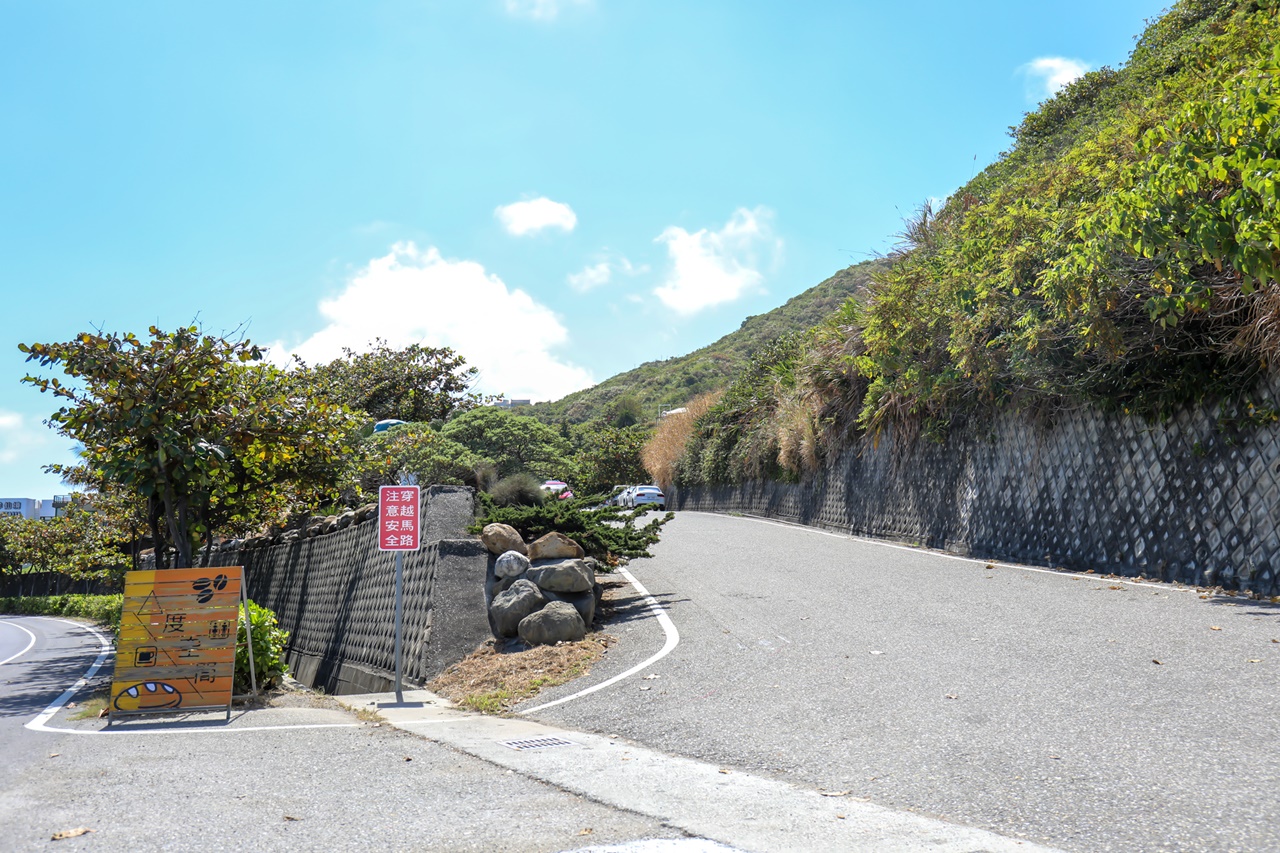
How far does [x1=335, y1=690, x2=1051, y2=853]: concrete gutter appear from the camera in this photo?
4.26 m

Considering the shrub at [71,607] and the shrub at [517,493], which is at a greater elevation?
the shrub at [517,493]

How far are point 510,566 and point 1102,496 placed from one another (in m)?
9.07

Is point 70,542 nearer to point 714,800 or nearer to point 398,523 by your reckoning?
point 398,523

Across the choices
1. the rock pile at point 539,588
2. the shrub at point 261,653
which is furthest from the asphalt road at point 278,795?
the rock pile at point 539,588

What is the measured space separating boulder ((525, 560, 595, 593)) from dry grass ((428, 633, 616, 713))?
0.77 m

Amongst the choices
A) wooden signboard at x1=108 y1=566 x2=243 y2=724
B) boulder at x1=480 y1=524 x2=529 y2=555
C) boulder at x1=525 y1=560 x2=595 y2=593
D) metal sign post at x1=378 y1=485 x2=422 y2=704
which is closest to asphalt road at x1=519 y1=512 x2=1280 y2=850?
boulder at x1=525 y1=560 x2=595 y2=593

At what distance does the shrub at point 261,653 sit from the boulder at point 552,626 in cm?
382

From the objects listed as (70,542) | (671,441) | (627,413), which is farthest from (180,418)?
(627,413)

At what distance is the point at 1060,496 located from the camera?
45.7 ft

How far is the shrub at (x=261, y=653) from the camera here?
11602 millimetres

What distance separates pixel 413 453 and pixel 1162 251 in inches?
758

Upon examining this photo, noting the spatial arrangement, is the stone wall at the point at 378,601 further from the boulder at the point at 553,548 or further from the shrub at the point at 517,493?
the shrub at the point at 517,493

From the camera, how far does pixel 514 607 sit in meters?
11.5

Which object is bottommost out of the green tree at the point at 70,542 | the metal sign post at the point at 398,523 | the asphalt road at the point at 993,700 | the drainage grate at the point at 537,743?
the green tree at the point at 70,542
